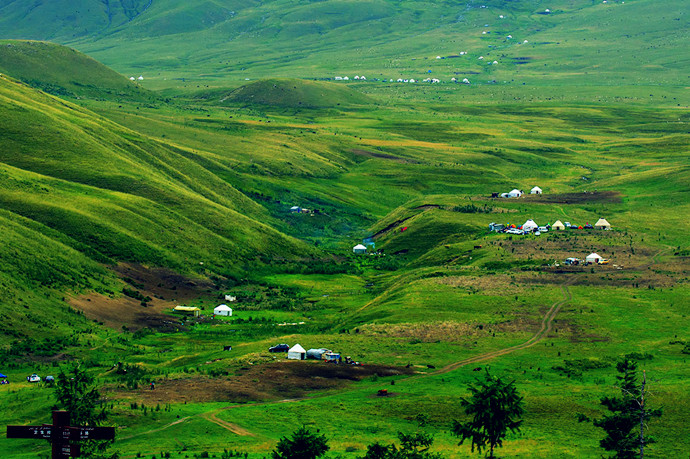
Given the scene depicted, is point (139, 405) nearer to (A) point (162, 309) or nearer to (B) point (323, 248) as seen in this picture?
(A) point (162, 309)

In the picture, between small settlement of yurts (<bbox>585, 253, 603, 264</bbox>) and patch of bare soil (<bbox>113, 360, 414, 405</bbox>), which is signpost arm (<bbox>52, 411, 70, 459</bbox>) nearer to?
patch of bare soil (<bbox>113, 360, 414, 405</bbox>)

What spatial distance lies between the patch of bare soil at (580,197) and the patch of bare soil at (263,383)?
110 m

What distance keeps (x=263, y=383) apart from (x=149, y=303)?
4271 cm

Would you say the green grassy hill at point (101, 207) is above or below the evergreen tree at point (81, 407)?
above

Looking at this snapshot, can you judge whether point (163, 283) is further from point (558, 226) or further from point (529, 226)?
point (558, 226)

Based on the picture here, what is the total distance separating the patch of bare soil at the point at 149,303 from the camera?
98.9 metres

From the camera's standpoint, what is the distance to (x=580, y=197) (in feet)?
584

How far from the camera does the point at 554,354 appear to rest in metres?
76.8

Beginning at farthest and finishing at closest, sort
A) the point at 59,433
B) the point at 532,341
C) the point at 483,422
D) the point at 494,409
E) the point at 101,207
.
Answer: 1. the point at 101,207
2. the point at 532,341
3. the point at 483,422
4. the point at 494,409
5. the point at 59,433

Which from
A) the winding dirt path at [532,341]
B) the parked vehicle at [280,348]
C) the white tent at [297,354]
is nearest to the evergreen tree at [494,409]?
the winding dirt path at [532,341]

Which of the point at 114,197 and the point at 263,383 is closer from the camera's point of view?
the point at 263,383

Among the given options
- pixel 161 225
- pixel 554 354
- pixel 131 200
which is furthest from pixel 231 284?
pixel 554 354

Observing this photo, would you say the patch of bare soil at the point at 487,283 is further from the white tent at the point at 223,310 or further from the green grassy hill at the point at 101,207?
the green grassy hill at the point at 101,207

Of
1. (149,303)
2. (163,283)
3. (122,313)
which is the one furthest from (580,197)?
(122,313)
